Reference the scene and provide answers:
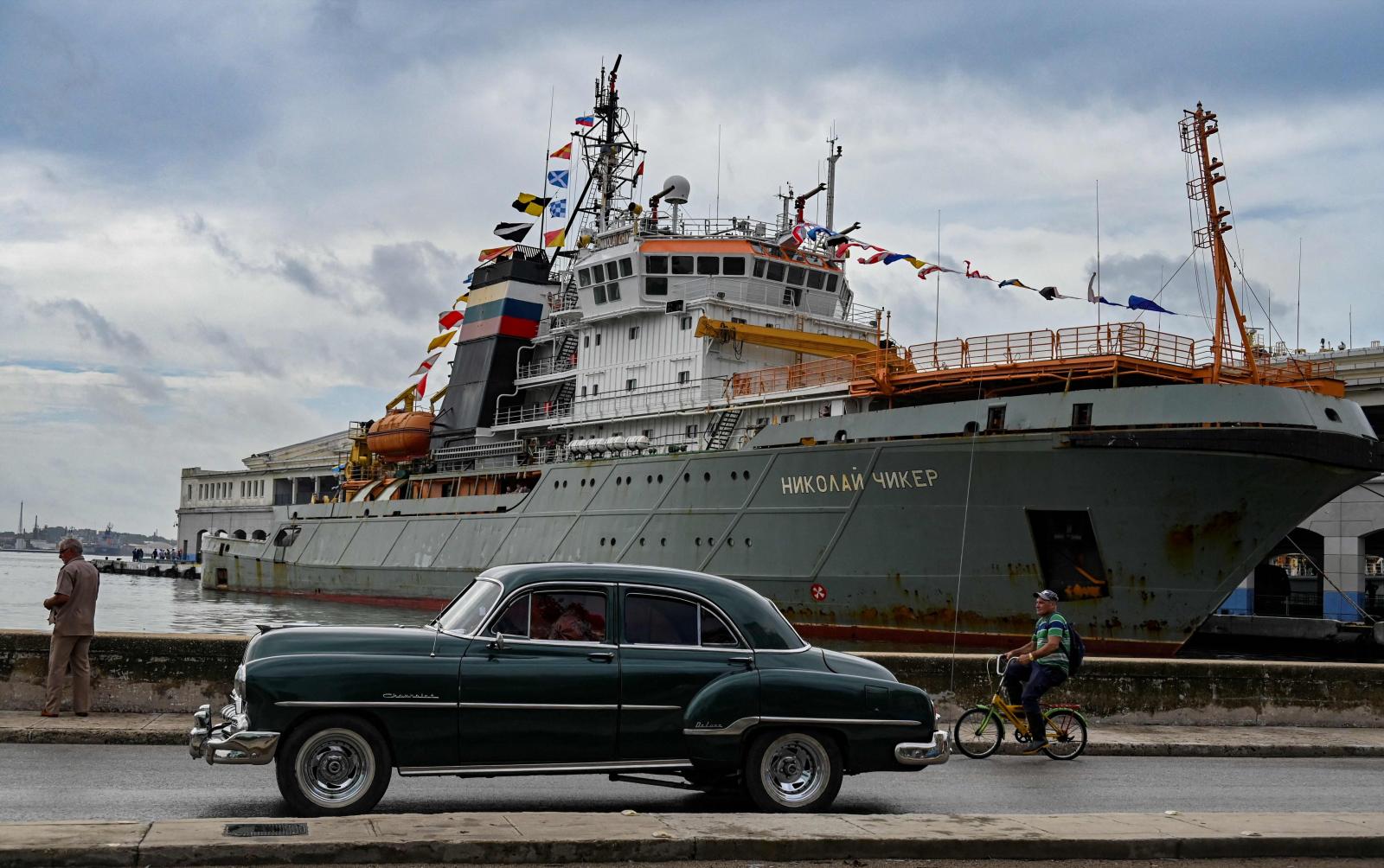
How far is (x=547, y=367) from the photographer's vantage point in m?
41.8

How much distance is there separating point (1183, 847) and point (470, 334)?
38659 millimetres

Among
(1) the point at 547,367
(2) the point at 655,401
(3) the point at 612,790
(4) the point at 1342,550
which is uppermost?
(1) the point at 547,367

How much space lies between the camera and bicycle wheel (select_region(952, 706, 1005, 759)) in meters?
11.6

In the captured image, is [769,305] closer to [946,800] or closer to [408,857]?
[946,800]

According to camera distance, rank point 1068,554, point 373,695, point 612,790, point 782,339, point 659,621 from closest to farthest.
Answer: point 373,695
point 659,621
point 612,790
point 1068,554
point 782,339

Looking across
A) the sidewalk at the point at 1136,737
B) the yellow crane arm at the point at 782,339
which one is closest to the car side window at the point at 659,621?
the sidewalk at the point at 1136,737

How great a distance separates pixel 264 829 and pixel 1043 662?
7.00 m

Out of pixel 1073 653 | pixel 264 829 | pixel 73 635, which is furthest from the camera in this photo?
pixel 1073 653

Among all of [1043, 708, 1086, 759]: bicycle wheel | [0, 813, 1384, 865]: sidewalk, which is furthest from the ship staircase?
[0, 813, 1384, 865]: sidewalk

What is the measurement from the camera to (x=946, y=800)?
30.1 feet

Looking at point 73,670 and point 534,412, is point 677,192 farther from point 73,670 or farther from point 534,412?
point 73,670

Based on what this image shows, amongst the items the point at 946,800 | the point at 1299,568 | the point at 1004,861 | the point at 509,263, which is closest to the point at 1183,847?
the point at 1004,861

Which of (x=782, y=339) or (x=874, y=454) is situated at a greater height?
(x=782, y=339)

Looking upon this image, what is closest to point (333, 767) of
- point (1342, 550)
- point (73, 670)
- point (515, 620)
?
point (515, 620)
